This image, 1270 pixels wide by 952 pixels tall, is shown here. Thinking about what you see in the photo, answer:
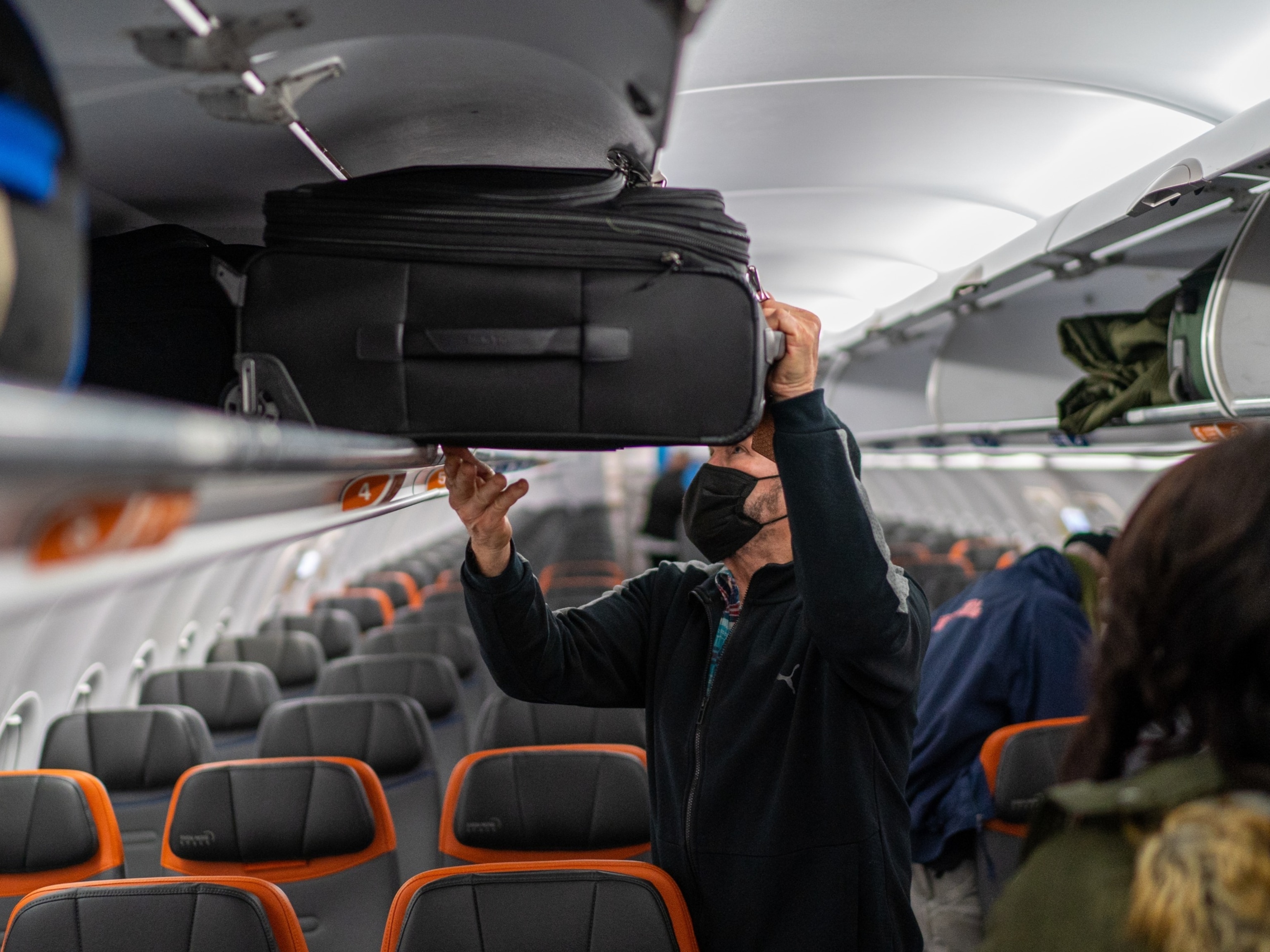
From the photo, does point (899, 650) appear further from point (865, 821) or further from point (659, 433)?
point (659, 433)

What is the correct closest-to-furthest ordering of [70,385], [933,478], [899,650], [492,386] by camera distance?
[70,385] → [492,386] → [899,650] → [933,478]

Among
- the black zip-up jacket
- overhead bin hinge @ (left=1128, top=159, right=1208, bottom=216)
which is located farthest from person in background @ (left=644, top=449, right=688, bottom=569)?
the black zip-up jacket

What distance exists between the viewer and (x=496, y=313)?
1.45m

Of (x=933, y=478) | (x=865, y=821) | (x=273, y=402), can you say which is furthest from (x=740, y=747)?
(x=933, y=478)

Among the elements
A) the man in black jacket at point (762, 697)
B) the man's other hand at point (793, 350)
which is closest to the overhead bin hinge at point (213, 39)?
the man's other hand at point (793, 350)

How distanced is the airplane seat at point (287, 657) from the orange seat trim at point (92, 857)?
3.49m

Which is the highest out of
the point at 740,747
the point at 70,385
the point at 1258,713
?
the point at 70,385

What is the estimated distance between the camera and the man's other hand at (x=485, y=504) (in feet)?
6.91

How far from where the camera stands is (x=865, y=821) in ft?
7.09

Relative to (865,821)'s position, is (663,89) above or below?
above

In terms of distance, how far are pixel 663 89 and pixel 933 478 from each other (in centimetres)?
1615

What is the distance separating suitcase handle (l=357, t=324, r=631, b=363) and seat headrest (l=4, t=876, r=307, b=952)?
Result: 1279mm

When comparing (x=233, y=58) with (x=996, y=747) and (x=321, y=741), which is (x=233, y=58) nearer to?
(x=996, y=747)

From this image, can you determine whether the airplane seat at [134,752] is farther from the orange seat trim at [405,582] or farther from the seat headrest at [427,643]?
the orange seat trim at [405,582]
